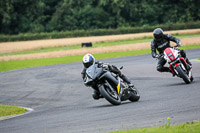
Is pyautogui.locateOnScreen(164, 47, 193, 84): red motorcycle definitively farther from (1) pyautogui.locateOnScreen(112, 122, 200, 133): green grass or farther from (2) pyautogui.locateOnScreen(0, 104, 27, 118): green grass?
(1) pyautogui.locateOnScreen(112, 122, 200, 133): green grass

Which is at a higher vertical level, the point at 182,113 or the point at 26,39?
the point at 182,113

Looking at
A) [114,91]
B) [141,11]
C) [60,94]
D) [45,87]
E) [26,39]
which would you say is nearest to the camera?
[114,91]

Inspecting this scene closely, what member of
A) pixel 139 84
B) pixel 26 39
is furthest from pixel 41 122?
pixel 26 39

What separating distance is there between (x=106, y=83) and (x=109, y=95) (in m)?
0.30

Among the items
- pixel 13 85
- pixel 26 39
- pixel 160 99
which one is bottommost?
pixel 26 39

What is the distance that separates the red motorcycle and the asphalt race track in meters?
0.38

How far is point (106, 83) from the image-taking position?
10836 mm

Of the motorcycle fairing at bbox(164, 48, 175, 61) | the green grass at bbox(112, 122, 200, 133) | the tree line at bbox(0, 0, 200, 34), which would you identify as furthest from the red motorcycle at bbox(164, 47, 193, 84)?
the tree line at bbox(0, 0, 200, 34)

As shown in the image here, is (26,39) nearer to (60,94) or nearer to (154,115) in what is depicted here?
(60,94)

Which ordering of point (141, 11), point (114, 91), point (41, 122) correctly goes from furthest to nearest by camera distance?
1. point (141, 11)
2. point (114, 91)
3. point (41, 122)

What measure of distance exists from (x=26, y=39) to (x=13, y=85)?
A: 49721 millimetres

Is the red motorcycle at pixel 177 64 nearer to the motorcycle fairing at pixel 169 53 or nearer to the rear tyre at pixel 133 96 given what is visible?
the motorcycle fairing at pixel 169 53

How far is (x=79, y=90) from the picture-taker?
16.2 metres

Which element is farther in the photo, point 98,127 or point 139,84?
point 139,84
